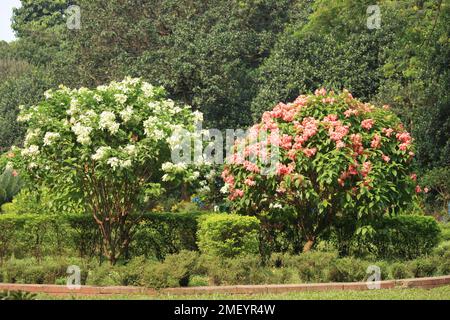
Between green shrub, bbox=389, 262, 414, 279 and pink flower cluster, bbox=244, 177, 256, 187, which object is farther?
pink flower cluster, bbox=244, 177, 256, 187

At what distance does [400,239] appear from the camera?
596 inches

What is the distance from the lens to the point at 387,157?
14.5 meters

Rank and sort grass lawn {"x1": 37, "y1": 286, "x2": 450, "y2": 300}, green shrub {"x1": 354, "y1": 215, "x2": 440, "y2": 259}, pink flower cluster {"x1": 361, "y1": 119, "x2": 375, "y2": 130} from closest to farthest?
grass lawn {"x1": 37, "y1": 286, "x2": 450, "y2": 300} < pink flower cluster {"x1": 361, "y1": 119, "x2": 375, "y2": 130} < green shrub {"x1": 354, "y1": 215, "x2": 440, "y2": 259}

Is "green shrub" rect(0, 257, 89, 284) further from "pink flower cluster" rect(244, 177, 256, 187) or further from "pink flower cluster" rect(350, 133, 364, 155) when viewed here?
"pink flower cluster" rect(350, 133, 364, 155)

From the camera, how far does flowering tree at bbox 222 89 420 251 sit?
1430 centimetres

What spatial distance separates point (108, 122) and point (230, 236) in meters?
2.49

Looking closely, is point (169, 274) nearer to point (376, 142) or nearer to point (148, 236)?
point (148, 236)

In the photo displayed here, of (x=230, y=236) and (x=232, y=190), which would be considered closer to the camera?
(x=230, y=236)

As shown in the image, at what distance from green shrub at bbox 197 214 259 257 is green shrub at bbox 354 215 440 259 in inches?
86.6

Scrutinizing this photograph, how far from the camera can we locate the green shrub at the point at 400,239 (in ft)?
49.3

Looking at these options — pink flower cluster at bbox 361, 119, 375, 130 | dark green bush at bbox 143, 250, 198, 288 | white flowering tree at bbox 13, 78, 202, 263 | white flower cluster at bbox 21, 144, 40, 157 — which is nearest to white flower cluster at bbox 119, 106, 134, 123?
white flowering tree at bbox 13, 78, 202, 263

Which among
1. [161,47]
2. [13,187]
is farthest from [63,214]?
[161,47]

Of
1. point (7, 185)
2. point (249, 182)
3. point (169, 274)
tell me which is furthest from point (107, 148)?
point (7, 185)

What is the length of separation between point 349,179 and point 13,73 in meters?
42.8
